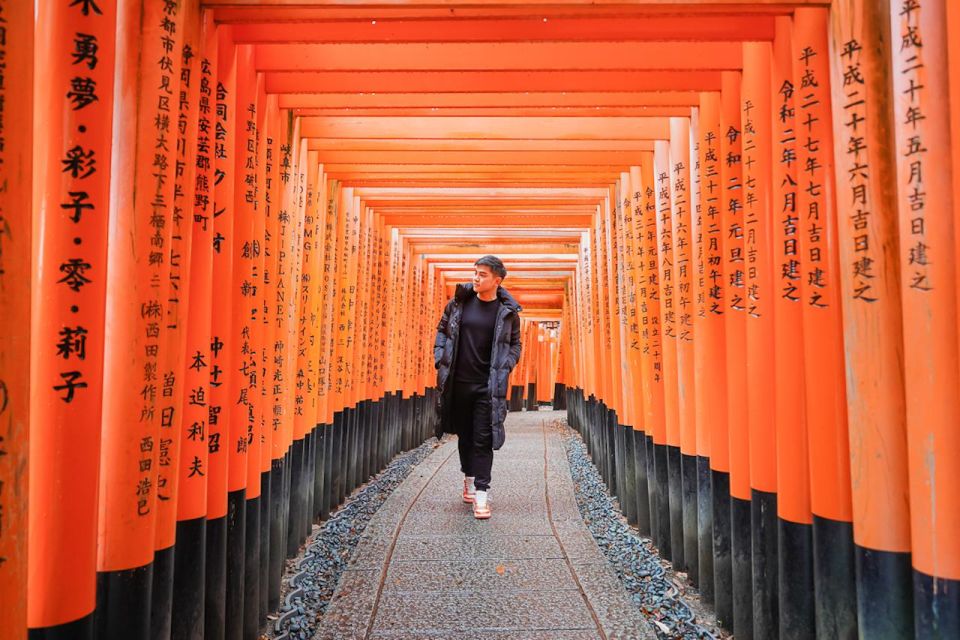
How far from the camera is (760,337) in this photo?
110 inches

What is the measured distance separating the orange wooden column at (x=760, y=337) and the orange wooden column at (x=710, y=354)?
0.47 metres

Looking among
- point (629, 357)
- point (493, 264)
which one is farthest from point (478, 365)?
point (629, 357)

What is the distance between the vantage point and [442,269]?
13172 millimetres

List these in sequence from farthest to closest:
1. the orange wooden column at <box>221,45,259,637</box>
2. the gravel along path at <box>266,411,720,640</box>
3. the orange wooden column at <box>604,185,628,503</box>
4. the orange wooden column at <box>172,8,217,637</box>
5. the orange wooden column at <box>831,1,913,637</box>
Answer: the orange wooden column at <box>604,185,628,503</box>
the gravel along path at <box>266,411,720,640</box>
the orange wooden column at <box>221,45,259,637</box>
the orange wooden column at <box>172,8,217,637</box>
the orange wooden column at <box>831,1,913,637</box>

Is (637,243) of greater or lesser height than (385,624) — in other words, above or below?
above

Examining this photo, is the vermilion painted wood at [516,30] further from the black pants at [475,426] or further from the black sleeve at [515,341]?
the black pants at [475,426]

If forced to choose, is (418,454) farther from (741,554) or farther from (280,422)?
(741,554)

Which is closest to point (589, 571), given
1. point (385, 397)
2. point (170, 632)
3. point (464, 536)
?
point (464, 536)

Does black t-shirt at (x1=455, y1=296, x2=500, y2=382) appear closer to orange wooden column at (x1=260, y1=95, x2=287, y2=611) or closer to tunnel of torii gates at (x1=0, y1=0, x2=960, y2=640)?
tunnel of torii gates at (x1=0, y1=0, x2=960, y2=640)

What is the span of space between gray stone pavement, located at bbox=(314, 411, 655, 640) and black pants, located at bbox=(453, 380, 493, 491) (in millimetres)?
394

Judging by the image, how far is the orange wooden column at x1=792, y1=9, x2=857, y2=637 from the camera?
87.4 inches

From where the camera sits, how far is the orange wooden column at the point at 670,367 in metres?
4.07

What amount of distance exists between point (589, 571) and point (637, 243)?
2.57 meters

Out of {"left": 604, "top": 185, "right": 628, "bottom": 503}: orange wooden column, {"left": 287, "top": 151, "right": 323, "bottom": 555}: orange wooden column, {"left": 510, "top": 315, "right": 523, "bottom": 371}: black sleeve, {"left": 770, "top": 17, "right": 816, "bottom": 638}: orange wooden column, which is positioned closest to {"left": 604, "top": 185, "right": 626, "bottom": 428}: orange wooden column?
{"left": 604, "top": 185, "right": 628, "bottom": 503}: orange wooden column
